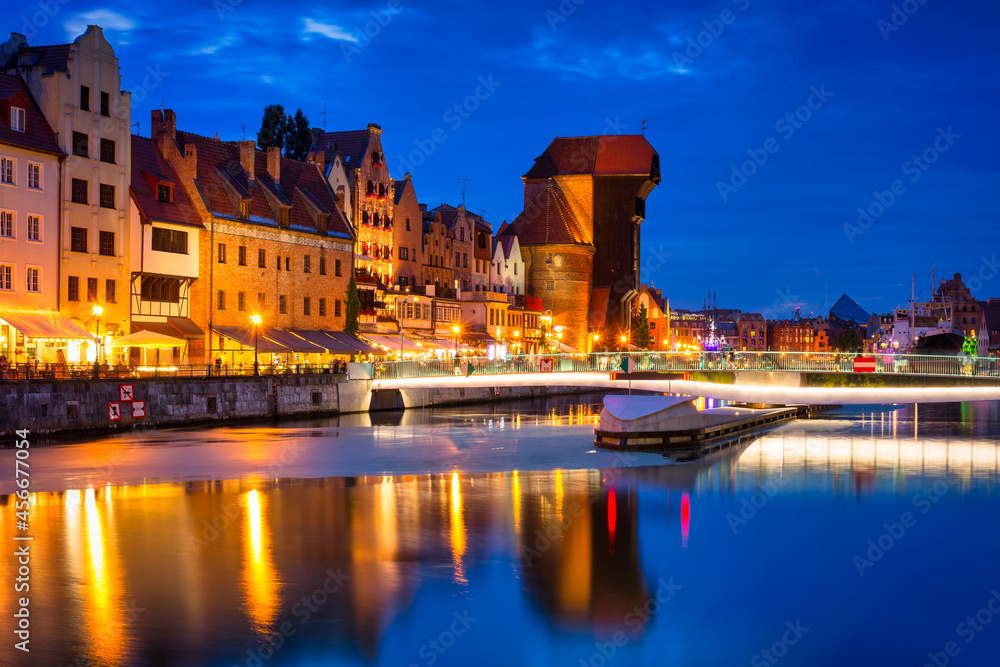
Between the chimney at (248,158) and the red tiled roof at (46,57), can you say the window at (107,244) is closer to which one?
the red tiled roof at (46,57)

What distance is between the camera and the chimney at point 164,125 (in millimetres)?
72375

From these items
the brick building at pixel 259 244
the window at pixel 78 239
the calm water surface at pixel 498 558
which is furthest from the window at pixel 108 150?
the calm water surface at pixel 498 558

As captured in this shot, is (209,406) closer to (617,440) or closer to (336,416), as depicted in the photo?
(336,416)

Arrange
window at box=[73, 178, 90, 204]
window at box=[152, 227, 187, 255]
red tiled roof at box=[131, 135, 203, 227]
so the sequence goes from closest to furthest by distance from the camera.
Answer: window at box=[73, 178, 90, 204] < red tiled roof at box=[131, 135, 203, 227] < window at box=[152, 227, 187, 255]

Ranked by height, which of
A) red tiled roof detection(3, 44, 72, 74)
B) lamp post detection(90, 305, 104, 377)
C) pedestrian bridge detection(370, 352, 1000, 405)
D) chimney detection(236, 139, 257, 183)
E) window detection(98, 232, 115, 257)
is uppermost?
red tiled roof detection(3, 44, 72, 74)

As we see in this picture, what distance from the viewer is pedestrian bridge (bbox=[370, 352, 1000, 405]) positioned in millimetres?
58031

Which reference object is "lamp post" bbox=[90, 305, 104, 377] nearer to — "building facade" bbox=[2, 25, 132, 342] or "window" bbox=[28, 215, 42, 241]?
"building facade" bbox=[2, 25, 132, 342]

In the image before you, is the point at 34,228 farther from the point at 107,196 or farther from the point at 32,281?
the point at 107,196

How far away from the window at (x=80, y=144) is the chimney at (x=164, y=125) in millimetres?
Result: 10776

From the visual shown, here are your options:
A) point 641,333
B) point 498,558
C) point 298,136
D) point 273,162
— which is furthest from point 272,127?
point 498,558

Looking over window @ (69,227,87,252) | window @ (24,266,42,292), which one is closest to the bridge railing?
window @ (69,227,87,252)

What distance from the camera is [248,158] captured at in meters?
77.2

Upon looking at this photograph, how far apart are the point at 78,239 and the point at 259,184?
18735 mm

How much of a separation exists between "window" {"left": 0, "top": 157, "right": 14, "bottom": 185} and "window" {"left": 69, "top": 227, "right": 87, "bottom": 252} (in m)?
4.57
